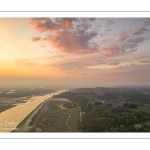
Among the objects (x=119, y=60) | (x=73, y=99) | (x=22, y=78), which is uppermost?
(x=119, y=60)

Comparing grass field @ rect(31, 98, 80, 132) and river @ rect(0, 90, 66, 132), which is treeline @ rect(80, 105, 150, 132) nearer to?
grass field @ rect(31, 98, 80, 132)

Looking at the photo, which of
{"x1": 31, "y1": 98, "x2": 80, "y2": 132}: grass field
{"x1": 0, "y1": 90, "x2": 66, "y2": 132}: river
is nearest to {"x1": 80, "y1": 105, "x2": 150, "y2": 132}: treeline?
{"x1": 31, "y1": 98, "x2": 80, "y2": 132}: grass field

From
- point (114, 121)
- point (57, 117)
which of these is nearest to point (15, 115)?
point (57, 117)

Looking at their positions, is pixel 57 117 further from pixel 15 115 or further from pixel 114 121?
pixel 114 121

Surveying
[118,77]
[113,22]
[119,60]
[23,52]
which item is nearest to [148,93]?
[118,77]
